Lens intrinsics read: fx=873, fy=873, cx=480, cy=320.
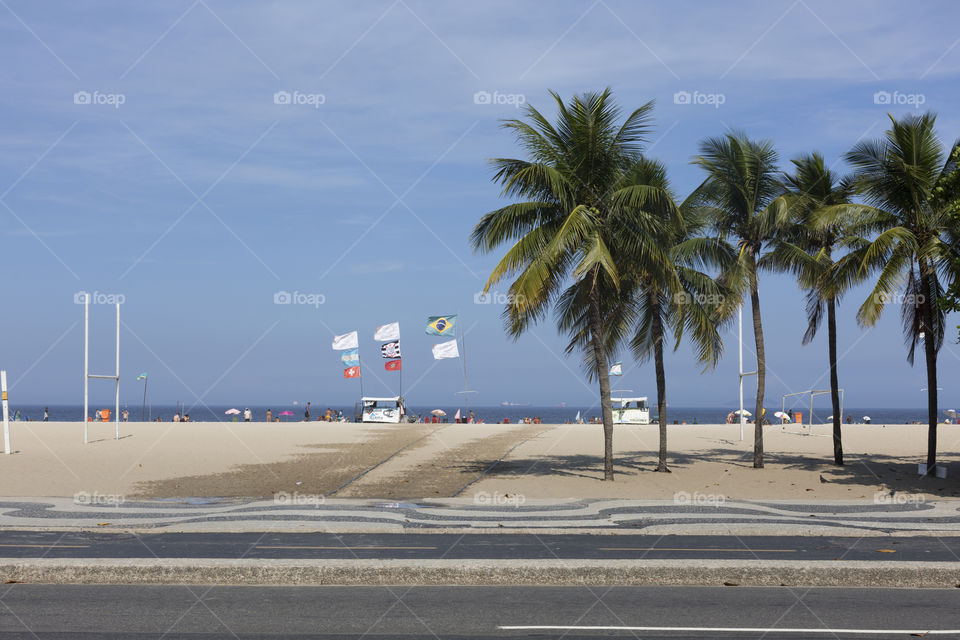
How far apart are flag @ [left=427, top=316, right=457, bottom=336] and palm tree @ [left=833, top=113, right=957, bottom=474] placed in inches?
1857

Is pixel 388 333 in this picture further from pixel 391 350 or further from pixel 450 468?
pixel 450 468

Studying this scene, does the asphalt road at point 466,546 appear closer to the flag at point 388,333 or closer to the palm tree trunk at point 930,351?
the palm tree trunk at point 930,351

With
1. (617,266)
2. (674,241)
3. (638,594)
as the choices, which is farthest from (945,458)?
(638,594)

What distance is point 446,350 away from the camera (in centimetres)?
6869

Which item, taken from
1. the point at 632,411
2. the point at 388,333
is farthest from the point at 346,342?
the point at 632,411

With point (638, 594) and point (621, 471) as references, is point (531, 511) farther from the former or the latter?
point (621, 471)

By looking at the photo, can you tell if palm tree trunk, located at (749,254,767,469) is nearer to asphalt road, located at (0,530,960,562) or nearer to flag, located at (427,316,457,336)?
asphalt road, located at (0,530,960,562)

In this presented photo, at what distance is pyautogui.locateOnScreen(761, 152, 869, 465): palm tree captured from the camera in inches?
1014

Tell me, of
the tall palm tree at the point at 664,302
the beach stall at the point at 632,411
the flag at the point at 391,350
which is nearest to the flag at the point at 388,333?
the flag at the point at 391,350

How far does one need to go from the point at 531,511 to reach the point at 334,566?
7.38m

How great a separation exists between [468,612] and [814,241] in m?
23.7

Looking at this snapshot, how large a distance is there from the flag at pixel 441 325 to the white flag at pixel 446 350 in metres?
1.14

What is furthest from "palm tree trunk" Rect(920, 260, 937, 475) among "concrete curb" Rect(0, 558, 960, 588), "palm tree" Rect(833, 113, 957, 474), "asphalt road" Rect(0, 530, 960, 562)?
"concrete curb" Rect(0, 558, 960, 588)

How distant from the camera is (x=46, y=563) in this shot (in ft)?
31.4
